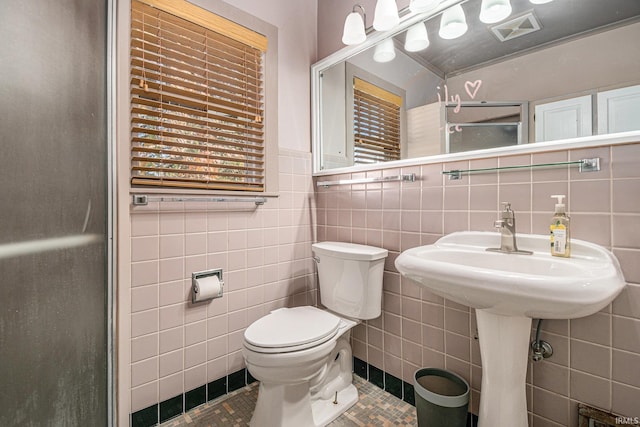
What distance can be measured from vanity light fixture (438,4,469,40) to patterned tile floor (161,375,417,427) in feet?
5.82

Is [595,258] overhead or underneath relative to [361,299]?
overhead

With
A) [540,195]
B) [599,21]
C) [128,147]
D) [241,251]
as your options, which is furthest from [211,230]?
[599,21]

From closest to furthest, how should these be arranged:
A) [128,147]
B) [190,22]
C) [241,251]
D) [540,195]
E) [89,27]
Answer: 1. [89,27]
2. [540,195]
3. [128,147]
4. [190,22]
5. [241,251]

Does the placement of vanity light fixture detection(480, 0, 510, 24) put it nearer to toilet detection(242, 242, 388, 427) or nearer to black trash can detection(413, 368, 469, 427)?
toilet detection(242, 242, 388, 427)

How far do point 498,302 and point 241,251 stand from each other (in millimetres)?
1193

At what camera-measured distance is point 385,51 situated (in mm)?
1620

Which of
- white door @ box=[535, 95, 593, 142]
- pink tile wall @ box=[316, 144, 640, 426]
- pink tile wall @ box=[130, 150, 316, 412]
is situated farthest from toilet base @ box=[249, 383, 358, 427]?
white door @ box=[535, 95, 593, 142]

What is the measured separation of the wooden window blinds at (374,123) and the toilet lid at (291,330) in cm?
92

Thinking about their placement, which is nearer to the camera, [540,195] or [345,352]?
[540,195]

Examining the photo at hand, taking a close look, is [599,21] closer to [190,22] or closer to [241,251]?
[190,22]

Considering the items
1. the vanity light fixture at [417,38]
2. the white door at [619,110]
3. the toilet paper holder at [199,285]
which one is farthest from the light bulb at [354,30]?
the toilet paper holder at [199,285]

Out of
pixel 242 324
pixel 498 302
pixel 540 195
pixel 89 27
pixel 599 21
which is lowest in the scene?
pixel 242 324

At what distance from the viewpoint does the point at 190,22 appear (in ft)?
4.41

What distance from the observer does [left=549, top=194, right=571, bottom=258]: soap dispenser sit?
0.95 m
